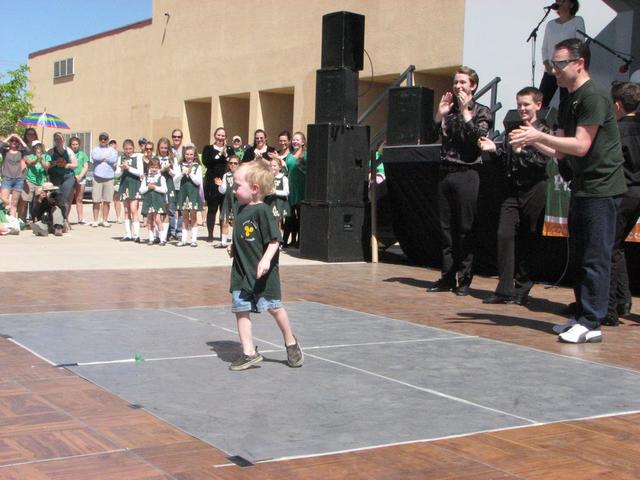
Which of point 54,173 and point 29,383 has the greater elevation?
point 54,173

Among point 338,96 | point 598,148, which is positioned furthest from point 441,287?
point 338,96

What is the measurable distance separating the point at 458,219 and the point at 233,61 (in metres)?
18.8

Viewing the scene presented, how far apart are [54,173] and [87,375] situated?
12212 mm

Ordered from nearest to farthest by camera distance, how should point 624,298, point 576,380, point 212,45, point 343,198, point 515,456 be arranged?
point 515,456 < point 576,380 < point 624,298 < point 343,198 < point 212,45

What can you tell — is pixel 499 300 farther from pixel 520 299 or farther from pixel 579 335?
pixel 579 335

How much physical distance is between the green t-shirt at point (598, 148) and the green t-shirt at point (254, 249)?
7.91ft

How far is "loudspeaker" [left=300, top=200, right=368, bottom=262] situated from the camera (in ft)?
40.0

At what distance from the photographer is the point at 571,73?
21.4ft

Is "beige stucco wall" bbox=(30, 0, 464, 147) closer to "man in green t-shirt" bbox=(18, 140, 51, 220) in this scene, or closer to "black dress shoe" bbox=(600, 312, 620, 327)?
"man in green t-shirt" bbox=(18, 140, 51, 220)

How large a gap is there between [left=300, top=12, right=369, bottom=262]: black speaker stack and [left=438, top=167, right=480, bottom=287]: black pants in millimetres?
2984

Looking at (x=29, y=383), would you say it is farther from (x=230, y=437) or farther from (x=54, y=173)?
(x=54, y=173)

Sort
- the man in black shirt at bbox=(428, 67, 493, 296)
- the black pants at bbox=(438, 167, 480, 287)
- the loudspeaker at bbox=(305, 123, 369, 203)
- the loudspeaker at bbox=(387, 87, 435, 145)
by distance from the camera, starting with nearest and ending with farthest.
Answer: the man in black shirt at bbox=(428, 67, 493, 296) < the black pants at bbox=(438, 167, 480, 287) < the loudspeaker at bbox=(387, 87, 435, 145) < the loudspeaker at bbox=(305, 123, 369, 203)

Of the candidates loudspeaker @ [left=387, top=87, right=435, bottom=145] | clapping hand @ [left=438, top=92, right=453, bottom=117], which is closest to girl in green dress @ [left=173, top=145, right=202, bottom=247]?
loudspeaker @ [left=387, top=87, right=435, bottom=145]

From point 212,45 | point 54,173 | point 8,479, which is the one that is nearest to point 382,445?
point 8,479
